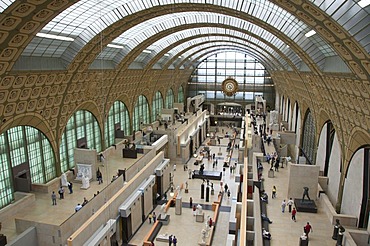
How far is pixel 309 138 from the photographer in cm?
3312

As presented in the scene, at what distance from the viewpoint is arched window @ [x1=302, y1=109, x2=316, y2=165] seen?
103 ft

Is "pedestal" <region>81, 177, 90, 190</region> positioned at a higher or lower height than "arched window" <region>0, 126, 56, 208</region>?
lower

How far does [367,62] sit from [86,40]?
18.2m

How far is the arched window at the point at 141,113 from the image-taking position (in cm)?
4404

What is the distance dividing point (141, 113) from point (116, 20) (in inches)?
937

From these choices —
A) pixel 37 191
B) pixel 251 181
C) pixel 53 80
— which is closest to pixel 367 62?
pixel 251 181

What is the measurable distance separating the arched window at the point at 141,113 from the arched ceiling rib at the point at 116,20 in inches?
808

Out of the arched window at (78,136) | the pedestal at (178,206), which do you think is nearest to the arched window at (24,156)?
the arched window at (78,136)

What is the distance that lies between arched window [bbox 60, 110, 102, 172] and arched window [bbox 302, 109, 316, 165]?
21284 millimetres

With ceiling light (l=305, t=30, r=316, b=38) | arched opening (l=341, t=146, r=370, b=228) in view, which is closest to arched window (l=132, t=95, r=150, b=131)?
ceiling light (l=305, t=30, r=316, b=38)

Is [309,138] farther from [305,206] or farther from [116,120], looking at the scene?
[116,120]

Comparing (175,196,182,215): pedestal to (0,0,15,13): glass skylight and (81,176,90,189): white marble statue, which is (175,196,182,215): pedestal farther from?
(0,0,15,13): glass skylight

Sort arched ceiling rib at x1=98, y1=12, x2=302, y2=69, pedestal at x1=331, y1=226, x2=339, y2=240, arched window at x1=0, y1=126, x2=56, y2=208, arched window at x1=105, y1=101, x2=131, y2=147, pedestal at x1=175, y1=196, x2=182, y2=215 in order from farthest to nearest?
arched window at x1=105, y1=101, x2=131, y2=147, arched ceiling rib at x1=98, y1=12, x2=302, y2=69, pedestal at x1=175, y1=196, x2=182, y2=215, arched window at x1=0, y1=126, x2=56, y2=208, pedestal at x1=331, y1=226, x2=339, y2=240

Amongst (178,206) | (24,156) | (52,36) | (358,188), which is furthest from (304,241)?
(52,36)
